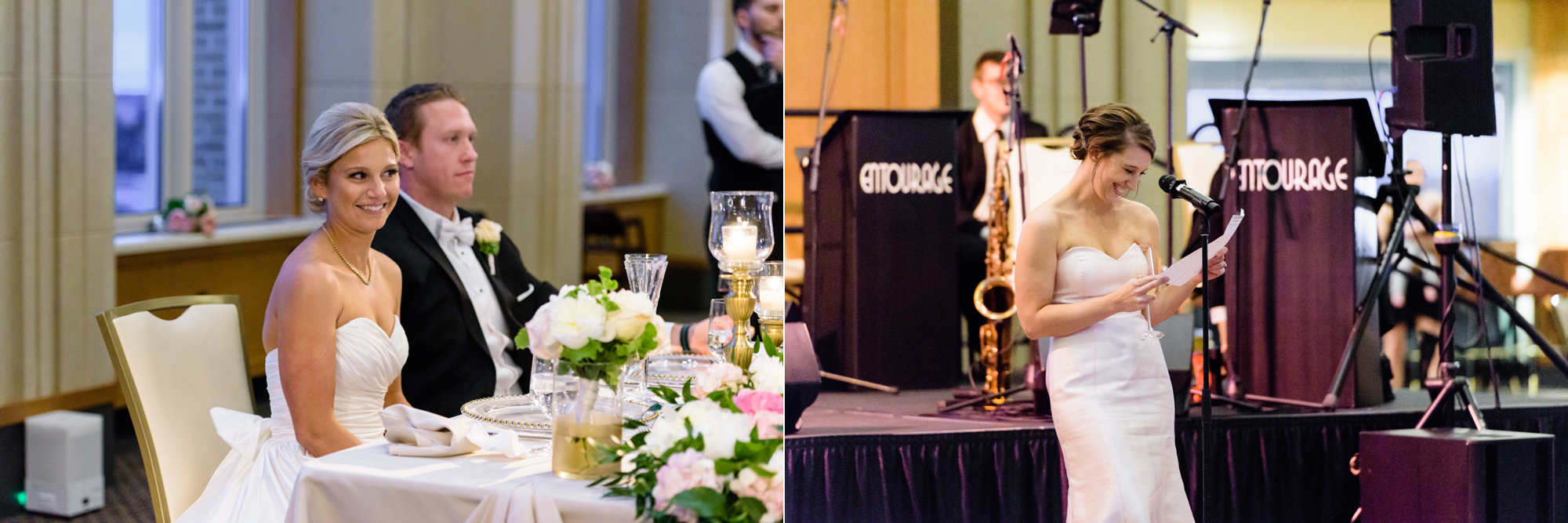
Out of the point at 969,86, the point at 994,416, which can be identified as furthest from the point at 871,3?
the point at 994,416

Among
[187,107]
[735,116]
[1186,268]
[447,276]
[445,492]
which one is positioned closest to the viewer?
[445,492]

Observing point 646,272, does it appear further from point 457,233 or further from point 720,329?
point 457,233

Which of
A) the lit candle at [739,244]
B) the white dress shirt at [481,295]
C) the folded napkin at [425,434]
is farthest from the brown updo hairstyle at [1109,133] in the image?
the white dress shirt at [481,295]

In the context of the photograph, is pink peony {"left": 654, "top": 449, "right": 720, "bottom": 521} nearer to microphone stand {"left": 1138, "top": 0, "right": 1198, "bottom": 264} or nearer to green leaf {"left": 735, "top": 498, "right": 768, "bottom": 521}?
green leaf {"left": 735, "top": 498, "right": 768, "bottom": 521}

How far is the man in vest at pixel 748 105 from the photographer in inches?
205

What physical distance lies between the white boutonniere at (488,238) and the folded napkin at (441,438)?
1138mm

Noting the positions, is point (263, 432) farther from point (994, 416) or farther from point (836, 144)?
point (994, 416)

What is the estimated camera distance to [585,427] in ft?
6.38

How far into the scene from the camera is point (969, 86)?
2.49 m

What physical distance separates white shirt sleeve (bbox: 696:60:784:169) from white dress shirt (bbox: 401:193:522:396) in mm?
2155

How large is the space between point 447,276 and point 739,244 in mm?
1123

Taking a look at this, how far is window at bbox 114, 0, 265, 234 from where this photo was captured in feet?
18.7

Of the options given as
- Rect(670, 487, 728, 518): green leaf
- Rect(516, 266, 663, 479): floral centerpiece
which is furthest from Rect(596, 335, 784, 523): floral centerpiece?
Rect(516, 266, 663, 479): floral centerpiece

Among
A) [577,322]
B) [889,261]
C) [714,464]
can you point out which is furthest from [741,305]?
[714,464]
